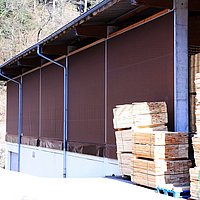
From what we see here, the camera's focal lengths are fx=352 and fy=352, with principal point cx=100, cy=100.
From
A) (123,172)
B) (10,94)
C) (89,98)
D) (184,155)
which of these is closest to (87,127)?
(89,98)

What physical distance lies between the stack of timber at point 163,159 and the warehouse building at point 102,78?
2.76 ft

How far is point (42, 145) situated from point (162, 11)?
10.5 meters

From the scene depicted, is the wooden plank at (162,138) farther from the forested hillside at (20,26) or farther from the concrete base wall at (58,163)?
the forested hillside at (20,26)

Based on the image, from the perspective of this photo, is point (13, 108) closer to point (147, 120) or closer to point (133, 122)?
point (133, 122)

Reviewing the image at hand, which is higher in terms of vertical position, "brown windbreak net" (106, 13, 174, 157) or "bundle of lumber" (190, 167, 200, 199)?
"brown windbreak net" (106, 13, 174, 157)

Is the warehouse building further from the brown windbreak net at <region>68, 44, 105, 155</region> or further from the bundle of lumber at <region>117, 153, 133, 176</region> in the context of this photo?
the bundle of lumber at <region>117, 153, 133, 176</region>

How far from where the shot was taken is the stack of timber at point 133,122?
8.33m

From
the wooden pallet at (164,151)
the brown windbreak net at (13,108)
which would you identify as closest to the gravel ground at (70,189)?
the wooden pallet at (164,151)

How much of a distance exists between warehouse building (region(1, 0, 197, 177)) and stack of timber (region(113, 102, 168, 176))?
18.6 inches

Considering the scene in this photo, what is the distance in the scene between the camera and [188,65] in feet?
29.7

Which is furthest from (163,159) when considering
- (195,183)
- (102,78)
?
(102,78)

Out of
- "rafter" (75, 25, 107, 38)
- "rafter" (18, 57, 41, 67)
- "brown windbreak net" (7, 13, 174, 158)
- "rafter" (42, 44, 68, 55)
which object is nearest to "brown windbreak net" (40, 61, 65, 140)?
"brown windbreak net" (7, 13, 174, 158)

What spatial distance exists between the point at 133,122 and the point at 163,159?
4.52ft

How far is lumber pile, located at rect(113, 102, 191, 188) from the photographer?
7.68 m
